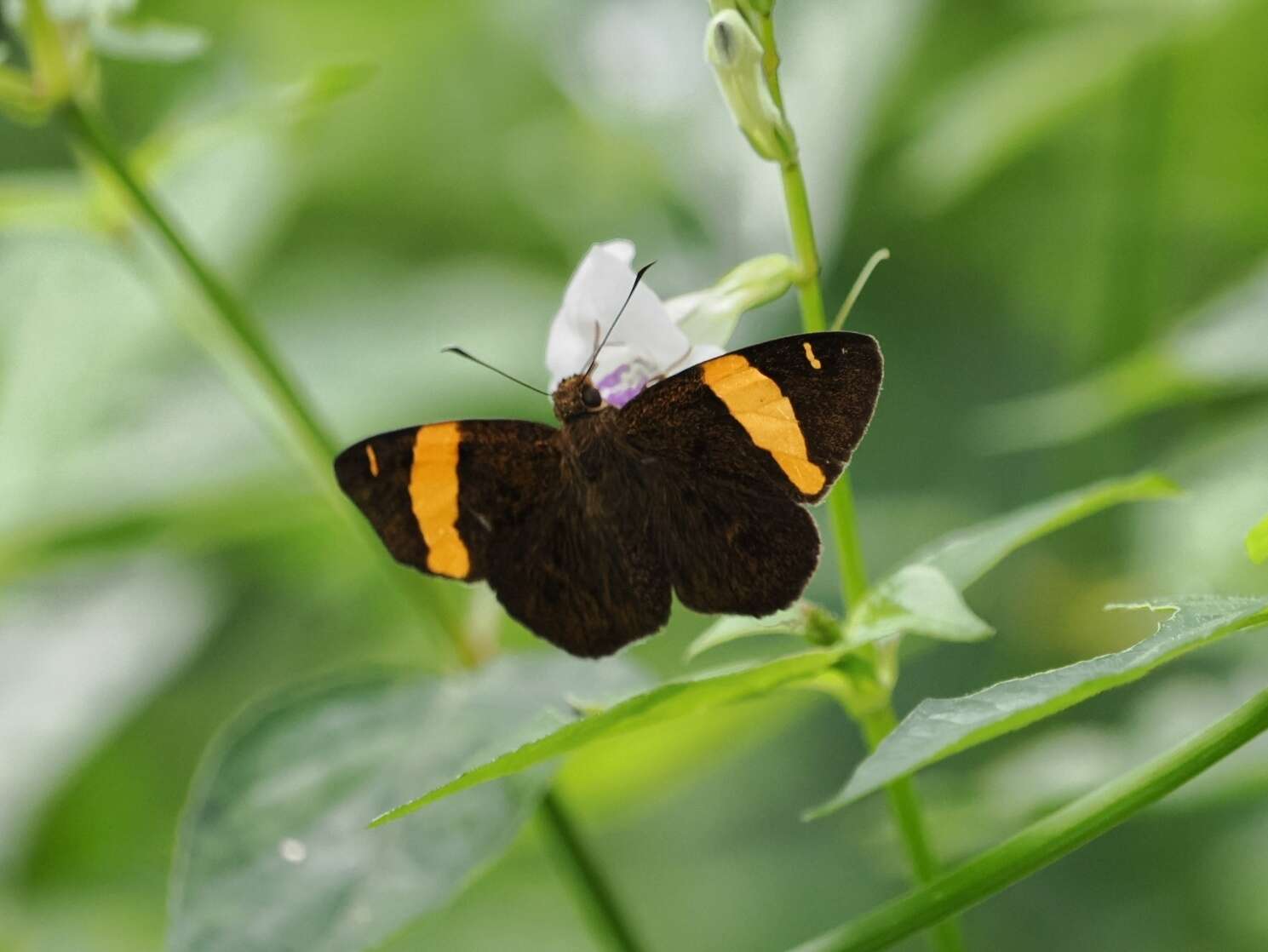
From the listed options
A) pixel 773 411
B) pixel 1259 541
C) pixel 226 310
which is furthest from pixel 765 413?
pixel 226 310

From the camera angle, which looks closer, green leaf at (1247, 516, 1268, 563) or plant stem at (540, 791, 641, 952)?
green leaf at (1247, 516, 1268, 563)

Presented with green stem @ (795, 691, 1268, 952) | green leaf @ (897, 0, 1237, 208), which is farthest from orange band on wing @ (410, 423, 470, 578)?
green leaf @ (897, 0, 1237, 208)

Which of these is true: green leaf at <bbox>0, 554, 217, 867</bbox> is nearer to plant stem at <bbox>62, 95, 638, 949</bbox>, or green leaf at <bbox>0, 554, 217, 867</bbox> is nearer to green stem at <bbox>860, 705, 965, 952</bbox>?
plant stem at <bbox>62, 95, 638, 949</bbox>

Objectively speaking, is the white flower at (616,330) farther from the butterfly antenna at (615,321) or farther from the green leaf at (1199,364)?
the green leaf at (1199,364)

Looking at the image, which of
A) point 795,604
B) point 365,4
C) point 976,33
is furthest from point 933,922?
point 365,4

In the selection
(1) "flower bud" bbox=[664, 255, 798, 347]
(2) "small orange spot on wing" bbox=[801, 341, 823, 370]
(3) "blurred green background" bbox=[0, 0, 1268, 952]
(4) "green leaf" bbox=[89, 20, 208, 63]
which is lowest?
(3) "blurred green background" bbox=[0, 0, 1268, 952]

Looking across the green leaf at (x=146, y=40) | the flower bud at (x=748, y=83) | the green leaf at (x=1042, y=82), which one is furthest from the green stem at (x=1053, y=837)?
the green leaf at (x=1042, y=82)
